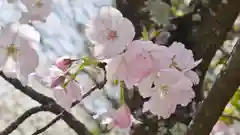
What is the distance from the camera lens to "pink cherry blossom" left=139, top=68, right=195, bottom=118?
1.30 ft

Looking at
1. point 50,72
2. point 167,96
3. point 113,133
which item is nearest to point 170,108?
point 167,96

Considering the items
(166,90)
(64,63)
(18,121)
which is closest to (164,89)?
(166,90)

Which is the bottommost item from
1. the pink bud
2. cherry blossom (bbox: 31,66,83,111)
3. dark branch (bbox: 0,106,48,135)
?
dark branch (bbox: 0,106,48,135)

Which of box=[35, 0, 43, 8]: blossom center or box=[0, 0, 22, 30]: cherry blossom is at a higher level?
box=[35, 0, 43, 8]: blossom center

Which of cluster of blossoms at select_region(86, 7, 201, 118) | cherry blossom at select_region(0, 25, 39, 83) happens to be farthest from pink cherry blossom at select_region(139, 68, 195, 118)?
cherry blossom at select_region(0, 25, 39, 83)

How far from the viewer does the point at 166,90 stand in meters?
0.43

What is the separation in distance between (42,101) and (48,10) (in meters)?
0.15

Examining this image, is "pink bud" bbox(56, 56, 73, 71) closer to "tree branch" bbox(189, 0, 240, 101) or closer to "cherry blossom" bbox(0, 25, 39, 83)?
"cherry blossom" bbox(0, 25, 39, 83)

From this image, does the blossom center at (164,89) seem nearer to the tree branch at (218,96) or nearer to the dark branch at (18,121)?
the tree branch at (218,96)

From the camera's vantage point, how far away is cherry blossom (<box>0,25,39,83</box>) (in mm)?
408

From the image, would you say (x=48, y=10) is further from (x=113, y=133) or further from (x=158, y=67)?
(x=113, y=133)

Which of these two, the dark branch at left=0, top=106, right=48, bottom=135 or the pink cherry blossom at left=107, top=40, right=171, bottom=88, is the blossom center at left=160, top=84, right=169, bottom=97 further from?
the dark branch at left=0, top=106, right=48, bottom=135

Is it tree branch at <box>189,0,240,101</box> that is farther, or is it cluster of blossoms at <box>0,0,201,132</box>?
tree branch at <box>189,0,240,101</box>

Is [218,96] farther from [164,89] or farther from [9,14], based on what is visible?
[9,14]
